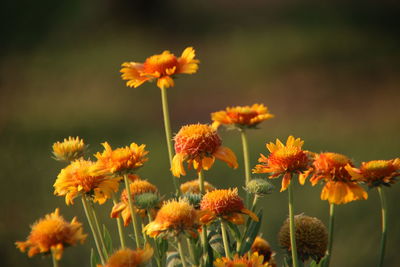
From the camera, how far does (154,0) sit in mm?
6848

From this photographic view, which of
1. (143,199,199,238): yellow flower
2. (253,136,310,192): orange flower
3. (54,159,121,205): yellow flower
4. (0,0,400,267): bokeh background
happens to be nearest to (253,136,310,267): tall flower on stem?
(253,136,310,192): orange flower

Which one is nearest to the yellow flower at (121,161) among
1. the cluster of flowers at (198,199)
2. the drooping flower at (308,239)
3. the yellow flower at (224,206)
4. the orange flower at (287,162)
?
the cluster of flowers at (198,199)

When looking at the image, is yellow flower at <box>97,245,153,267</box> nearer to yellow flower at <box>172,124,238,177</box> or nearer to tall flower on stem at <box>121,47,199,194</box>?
yellow flower at <box>172,124,238,177</box>

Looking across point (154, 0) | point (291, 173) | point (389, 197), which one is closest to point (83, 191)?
point (291, 173)

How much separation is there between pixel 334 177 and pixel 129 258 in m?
0.46

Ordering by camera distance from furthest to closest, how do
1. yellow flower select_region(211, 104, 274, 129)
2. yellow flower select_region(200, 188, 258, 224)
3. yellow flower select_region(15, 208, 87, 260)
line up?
yellow flower select_region(211, 104, 274, 129) → yellow flower select_region(200, 188, 258, 224) → yellow flower select_region(15, 208, 87, 260)

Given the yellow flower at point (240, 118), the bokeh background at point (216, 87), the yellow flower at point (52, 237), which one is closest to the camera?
the yellow flower at point (52, 237)

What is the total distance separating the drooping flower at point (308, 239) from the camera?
1326mm

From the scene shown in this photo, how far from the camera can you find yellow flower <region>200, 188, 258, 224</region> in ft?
3.78

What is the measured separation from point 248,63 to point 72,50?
1.79 meters

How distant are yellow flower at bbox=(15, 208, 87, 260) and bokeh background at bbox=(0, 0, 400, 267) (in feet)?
5.82

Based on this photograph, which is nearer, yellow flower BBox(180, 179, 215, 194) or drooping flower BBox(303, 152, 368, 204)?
drooping flower BBox(303, 152, 368, 204)

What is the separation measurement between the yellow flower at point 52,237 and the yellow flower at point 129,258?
0.21 ft

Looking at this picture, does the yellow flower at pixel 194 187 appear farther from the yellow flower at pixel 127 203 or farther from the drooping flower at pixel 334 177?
the drooping flower at pixel 334 177
